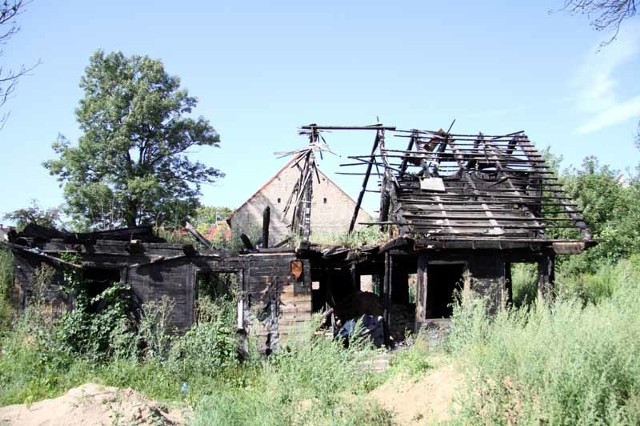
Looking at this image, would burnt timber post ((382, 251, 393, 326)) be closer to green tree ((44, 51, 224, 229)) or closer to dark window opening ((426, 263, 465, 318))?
Result: dark window opening ((426, 263, 465, 318))

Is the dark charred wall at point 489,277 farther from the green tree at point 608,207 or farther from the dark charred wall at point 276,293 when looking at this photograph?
the green tree at point 608,207

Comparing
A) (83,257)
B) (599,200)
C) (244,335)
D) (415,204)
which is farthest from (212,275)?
(599,200)

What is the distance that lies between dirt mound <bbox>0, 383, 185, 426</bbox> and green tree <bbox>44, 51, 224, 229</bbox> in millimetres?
17691

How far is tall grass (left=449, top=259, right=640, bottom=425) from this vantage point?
5.86 m

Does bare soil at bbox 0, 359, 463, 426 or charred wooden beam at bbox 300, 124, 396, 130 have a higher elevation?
charred wooden beam at bbox 300, 124, 396, 130

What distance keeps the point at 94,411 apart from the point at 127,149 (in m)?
20.4

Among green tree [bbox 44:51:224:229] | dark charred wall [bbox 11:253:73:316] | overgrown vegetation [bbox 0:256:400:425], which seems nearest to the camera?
overgrown vegetation [bbox 0:256:400:425]

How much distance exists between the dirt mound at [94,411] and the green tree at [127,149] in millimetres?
17691

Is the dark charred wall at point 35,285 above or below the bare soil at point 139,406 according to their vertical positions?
above

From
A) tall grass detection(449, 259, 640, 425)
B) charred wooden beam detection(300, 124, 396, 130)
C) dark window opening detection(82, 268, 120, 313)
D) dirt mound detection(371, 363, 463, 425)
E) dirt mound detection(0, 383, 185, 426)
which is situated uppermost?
charred wooden beam detection(300, 124, 396, 130)

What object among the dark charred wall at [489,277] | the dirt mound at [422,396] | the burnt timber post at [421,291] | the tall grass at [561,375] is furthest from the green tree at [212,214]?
the tall grass at [561,375]

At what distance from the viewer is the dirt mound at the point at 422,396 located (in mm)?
7430

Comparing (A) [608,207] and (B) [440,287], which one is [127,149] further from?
(A) [608,207]

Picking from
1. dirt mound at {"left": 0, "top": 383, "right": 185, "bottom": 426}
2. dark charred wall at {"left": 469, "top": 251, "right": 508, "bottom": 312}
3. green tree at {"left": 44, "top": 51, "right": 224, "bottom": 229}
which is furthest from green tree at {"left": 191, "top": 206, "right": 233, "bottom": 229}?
dirt mound at {"left": 0, "top": 383, "right": 185, "bottom": 426}
